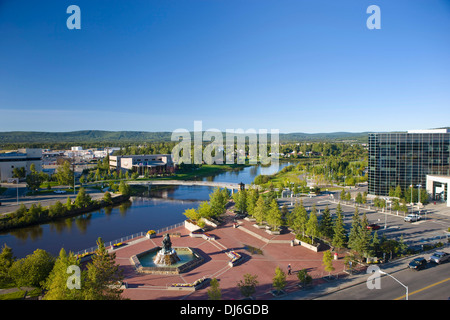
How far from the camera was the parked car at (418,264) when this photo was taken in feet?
48.8

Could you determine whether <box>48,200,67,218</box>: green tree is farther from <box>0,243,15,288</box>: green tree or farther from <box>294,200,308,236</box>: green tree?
<box>294,200,308,236</box>: green tree

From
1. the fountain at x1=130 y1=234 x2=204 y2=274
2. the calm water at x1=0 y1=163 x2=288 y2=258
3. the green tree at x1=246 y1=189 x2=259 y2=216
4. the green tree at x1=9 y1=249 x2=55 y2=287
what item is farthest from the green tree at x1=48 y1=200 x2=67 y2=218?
the green tree at x1=246 y1=189 x2=259 y2=216

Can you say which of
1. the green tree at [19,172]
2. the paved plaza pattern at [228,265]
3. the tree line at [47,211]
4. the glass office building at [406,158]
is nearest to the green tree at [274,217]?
the paved plaza pattern at [228,265]

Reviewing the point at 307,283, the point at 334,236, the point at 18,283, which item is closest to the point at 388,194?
the point at 334,236

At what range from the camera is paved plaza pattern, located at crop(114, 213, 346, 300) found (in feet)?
43.4

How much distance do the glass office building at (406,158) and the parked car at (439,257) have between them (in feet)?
68.7

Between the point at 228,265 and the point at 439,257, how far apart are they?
12.4m

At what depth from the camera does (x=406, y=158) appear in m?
34.7

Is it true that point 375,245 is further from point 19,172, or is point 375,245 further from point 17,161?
point 17,161

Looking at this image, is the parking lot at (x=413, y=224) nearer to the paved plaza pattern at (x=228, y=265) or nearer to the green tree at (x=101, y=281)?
the paved plaza pattern at (x=228, y=265)

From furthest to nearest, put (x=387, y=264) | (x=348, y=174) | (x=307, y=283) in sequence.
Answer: (x=348, y=174) → (x=387, y=264) → (x=307, y=283)

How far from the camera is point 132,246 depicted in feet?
65.0
